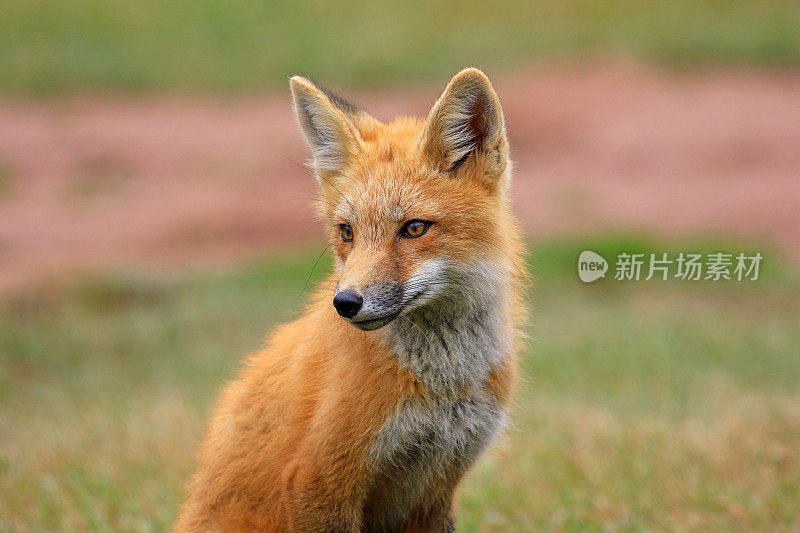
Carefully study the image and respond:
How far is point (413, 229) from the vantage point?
3.79m

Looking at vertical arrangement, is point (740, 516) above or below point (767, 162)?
above

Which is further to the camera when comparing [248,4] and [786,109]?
[248,4]

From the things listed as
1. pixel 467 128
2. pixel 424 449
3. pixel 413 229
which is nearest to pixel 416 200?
pixel 413 229

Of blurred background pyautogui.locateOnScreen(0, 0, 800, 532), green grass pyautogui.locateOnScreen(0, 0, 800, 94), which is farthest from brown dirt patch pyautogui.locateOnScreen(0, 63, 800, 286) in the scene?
green grass pyautogui.locateOnScreen(0, 0, 800, 94)

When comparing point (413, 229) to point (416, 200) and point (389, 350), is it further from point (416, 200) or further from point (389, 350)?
point (389, 350)

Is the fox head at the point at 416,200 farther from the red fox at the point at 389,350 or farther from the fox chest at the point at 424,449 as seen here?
the fox chest at the point at 424,449

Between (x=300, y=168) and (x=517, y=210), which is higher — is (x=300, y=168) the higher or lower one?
the higher one

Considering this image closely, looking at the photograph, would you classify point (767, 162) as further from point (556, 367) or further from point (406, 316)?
point (406, 316)

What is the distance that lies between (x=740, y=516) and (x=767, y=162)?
14986mm

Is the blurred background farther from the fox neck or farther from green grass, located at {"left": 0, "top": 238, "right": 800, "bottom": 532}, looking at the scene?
the fox neck

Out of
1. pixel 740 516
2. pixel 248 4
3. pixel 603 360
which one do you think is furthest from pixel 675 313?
pixel 248 4

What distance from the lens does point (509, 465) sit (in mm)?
6520

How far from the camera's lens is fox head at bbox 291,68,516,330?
365 cm

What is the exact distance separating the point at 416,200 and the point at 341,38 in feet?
78.5
